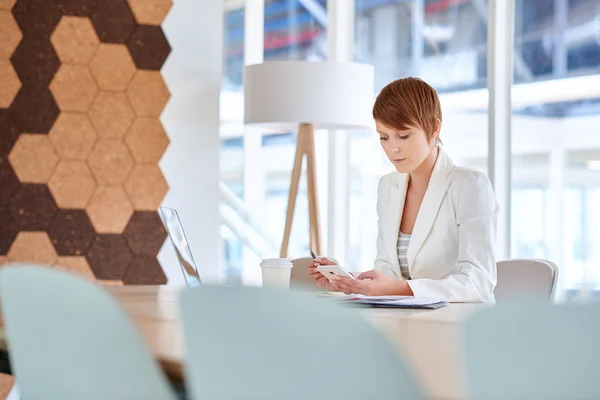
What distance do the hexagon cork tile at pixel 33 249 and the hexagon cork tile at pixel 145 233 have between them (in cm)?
34

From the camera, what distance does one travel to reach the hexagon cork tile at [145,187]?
4117 mm

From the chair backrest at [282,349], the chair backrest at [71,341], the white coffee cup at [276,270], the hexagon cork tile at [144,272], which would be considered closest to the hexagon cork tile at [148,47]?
the hexagon cork tile at [144,272]

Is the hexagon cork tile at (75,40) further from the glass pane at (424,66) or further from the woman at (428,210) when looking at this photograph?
the woman at (428,210)

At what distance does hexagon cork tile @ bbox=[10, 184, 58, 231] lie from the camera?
395 centimetres

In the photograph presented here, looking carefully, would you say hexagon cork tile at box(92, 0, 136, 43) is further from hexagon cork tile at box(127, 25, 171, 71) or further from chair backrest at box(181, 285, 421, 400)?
chair backrest at box(181, 285, 421, 400)

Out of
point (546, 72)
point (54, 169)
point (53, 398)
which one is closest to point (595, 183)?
point (546, 72)

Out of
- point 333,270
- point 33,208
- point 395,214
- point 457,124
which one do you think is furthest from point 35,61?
point 333,270

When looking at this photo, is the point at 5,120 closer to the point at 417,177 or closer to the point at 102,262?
the point at 102,262

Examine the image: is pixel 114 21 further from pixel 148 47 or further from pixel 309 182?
pixel 309 182

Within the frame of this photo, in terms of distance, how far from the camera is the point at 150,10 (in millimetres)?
4195

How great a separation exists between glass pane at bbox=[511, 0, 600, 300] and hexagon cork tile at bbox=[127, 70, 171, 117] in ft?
5.35

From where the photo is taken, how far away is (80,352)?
106 centimetres

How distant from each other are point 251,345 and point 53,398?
0.47m

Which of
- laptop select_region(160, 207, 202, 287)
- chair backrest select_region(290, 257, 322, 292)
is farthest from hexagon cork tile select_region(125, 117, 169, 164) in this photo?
laptop select_region(160, 207, 202, 287)
